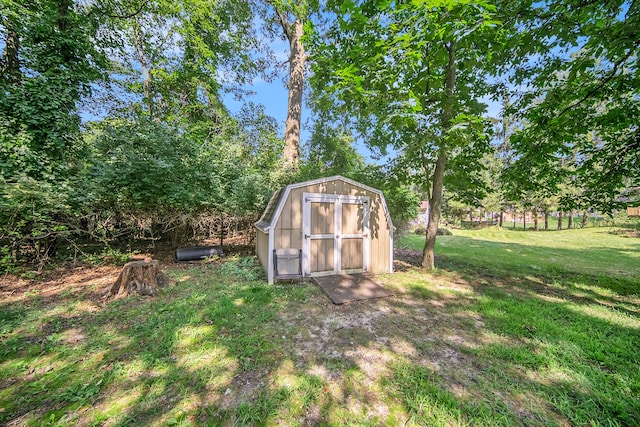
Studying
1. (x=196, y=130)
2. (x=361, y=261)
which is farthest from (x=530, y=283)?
(x=196, y=130)

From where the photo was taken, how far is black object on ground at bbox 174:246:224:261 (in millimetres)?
6718

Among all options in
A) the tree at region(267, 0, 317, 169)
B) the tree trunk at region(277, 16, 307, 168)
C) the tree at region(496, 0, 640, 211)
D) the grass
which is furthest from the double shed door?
the tree trunk at region(277, 16, 307, 168)

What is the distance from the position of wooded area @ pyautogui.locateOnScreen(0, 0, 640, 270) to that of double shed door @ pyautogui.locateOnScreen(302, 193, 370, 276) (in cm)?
199

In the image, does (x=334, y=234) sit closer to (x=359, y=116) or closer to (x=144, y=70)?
(x=359, y=116)

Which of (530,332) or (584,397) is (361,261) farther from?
(584,397)

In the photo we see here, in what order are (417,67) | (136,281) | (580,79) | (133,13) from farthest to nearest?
(133,13) < (417,67) < (136,281) < (580,79)

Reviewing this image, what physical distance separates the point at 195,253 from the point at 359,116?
6.56 metres

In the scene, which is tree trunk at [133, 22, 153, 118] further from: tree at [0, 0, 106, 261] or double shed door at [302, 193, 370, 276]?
double shed door at [302, 193, 370, 276]

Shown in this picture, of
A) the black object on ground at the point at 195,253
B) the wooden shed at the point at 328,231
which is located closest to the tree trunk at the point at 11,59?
the black object on ground at the point at 195,253

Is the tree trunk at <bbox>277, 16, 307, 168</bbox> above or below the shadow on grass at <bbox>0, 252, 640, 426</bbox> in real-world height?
above

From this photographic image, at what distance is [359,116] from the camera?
6695 mm

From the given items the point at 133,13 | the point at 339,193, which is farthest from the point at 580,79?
the point at 133,13

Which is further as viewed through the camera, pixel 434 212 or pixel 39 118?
pixel 434 212

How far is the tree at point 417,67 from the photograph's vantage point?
3891 millimetres
